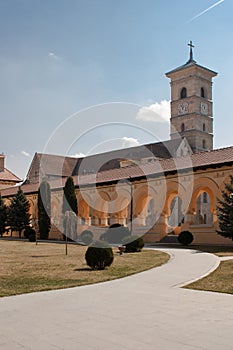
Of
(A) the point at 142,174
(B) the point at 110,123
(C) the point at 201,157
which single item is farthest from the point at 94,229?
(B) the point at 110,123

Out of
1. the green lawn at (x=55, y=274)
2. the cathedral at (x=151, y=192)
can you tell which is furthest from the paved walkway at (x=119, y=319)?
the cathedral at (x=151, y=192)

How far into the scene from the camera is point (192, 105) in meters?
67.9

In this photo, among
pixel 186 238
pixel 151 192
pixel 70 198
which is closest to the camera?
pixel 186 238

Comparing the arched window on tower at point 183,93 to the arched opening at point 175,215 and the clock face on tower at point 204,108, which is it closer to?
the clock face on tower at point 204,108

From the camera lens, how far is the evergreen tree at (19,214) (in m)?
40.8

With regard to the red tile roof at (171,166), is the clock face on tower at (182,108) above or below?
above

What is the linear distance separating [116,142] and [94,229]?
469 inches

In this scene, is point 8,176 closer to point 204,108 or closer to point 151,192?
point 204,108

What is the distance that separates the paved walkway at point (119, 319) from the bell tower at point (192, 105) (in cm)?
5786

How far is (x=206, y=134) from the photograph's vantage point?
2675 inches

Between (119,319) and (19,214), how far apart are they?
116 feet

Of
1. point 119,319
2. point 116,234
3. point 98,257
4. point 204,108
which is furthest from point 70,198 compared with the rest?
point 204,108

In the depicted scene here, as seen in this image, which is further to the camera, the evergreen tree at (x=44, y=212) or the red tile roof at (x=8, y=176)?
the red tile roof at (x=8, y=176)

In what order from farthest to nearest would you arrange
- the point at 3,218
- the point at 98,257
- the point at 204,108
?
the point at 204,108
the point at 3,218
the point at 98,257
